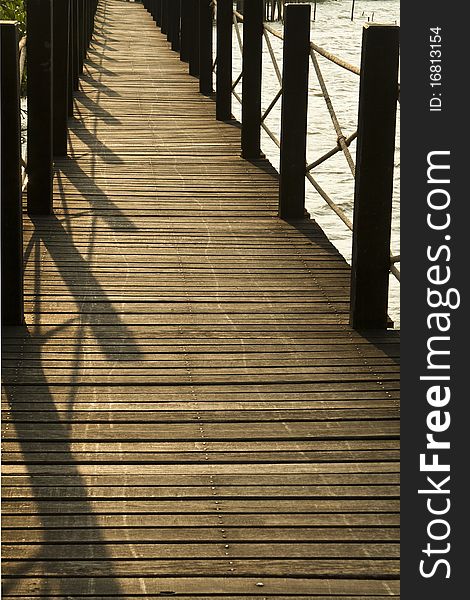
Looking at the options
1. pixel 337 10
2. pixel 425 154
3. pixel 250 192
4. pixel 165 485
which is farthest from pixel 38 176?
pixel 337 10

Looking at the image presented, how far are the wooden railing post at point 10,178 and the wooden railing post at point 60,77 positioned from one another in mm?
2587

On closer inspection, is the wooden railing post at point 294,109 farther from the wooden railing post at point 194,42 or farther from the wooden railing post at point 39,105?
the wooden railing post at point 194,42

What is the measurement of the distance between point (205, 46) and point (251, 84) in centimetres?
263

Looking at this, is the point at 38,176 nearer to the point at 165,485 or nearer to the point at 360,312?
the point at 360,312

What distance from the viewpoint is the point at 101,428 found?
123 inches

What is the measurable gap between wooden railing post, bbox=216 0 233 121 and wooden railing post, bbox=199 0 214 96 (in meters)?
1.20

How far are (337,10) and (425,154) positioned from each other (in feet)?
120

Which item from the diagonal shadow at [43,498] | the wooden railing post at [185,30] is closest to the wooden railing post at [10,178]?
the diagonal shadow at [43,498]

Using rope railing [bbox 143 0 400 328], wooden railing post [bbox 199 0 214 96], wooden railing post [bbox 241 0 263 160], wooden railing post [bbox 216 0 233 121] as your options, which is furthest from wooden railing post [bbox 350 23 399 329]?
wooden railing post [bbox 199 0 214 96]

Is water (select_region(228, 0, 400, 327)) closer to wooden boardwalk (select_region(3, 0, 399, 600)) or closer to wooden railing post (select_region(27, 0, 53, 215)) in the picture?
wooden railing post (select_region(27, 0, 53, 215))

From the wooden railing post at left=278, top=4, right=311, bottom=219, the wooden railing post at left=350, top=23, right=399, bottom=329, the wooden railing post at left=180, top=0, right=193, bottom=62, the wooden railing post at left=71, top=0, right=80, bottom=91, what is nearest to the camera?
the wooden railing post at left=350, top=23, right=399, bottom=329

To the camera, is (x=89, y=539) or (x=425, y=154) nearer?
(x=89, y=539)

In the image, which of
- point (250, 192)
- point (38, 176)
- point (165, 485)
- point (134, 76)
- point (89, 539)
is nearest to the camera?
point (89, 539)

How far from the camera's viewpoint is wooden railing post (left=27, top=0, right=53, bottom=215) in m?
5.07
